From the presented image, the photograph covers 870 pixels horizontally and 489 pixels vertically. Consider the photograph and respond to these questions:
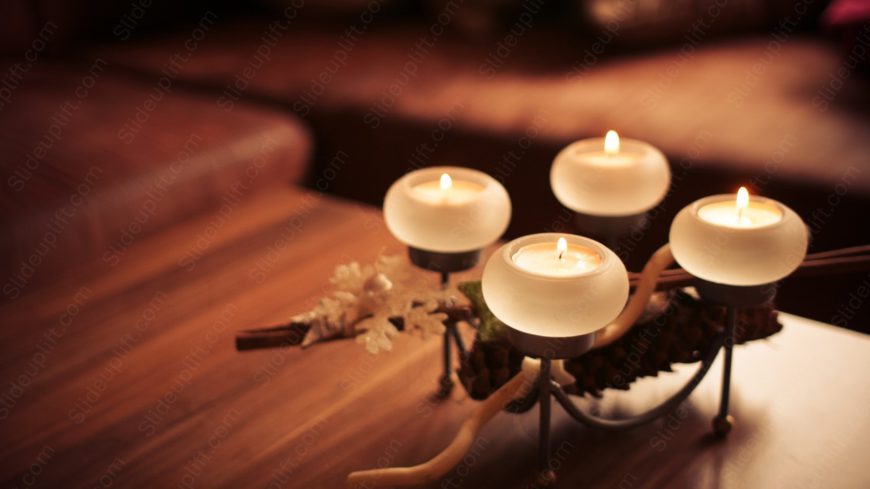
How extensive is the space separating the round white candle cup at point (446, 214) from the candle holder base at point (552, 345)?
0.16m

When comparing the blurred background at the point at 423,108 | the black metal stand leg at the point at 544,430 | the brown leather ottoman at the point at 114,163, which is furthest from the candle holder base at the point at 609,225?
the brown leather ottoman at the point at 114,163

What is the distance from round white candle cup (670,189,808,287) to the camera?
62 centimetres

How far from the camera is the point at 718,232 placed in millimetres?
632

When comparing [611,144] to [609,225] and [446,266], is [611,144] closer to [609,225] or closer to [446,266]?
[609,225]

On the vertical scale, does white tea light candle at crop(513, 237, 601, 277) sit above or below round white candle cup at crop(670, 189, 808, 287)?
below

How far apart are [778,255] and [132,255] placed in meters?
0.85

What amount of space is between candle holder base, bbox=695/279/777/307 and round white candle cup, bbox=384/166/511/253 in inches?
7.9

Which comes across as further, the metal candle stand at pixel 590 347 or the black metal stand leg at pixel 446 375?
the black metal stand leg at pixel 446 375

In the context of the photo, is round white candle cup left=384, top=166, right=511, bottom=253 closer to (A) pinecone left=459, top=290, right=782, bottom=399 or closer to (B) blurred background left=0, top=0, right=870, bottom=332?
(A) pinecone left=459, top=290, right=782, bottom=399

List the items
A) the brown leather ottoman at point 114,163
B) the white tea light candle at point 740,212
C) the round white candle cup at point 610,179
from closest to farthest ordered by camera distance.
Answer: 1. the white tea light candle at point 740,212
2. the round white candle cup at point 610,179
3. the brown leather ottoman at point 114,163

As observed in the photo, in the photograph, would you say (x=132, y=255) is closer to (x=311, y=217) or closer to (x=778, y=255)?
(x=311, y=217)

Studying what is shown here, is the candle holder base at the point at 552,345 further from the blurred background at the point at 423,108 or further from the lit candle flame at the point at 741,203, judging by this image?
the blurred background at the point at 423,108

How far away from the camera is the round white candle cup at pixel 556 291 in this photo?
567 mm

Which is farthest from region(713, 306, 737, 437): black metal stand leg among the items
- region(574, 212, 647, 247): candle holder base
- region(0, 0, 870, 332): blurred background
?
region(0, 0, 870, 332): blurred background
